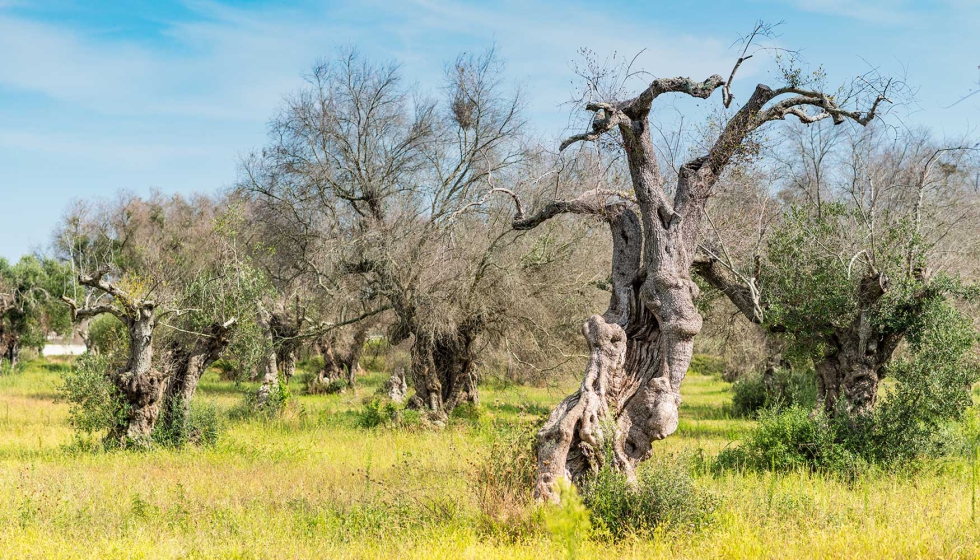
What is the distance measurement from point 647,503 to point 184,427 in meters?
9.56

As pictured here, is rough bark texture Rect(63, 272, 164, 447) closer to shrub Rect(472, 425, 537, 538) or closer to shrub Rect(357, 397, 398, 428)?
shrub Rect(357, 397, 398, 428)

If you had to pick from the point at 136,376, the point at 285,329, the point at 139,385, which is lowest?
the point at 139,385

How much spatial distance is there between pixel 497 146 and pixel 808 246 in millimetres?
7949

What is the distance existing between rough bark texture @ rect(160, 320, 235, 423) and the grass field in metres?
1.20

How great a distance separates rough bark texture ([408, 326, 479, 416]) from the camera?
17219mm

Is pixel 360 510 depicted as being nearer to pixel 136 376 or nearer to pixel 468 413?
pixel 136 376

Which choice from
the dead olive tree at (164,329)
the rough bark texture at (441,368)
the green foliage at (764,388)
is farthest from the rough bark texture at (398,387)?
the green foliage at (764,388)

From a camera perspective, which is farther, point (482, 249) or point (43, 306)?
point (43, 306)

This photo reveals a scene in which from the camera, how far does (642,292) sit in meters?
8.88

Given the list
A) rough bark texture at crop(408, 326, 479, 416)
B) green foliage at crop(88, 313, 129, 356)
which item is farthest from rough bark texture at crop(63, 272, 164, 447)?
green foliage at crop(88, 313, 129, 356)

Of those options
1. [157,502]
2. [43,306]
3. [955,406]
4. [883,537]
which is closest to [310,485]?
[157,502]

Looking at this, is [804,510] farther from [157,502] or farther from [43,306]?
[43,306]

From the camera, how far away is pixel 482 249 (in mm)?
15906

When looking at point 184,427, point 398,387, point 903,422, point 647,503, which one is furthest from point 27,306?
point 903,422
